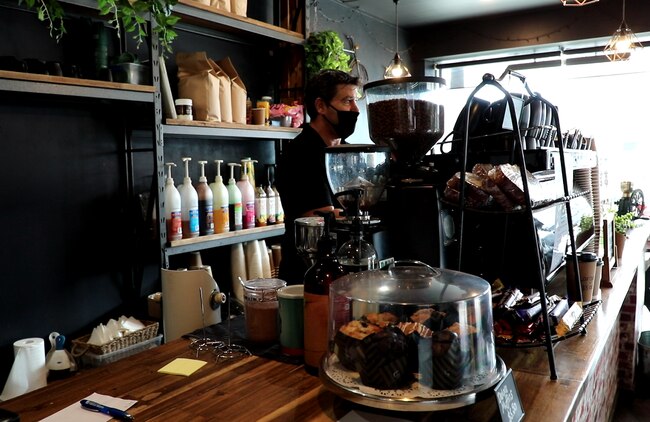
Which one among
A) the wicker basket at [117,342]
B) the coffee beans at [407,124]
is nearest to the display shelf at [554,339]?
the coffee beans at [407,124]

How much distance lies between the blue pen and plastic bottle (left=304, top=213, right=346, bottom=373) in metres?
0.39

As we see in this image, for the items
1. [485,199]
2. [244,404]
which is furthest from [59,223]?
[485,199]

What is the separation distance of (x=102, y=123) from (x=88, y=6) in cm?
60

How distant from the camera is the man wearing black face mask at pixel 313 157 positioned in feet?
7.01

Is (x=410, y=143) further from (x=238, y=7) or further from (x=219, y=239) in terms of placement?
(x=238, y=7)

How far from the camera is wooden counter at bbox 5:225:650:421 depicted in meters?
1.01

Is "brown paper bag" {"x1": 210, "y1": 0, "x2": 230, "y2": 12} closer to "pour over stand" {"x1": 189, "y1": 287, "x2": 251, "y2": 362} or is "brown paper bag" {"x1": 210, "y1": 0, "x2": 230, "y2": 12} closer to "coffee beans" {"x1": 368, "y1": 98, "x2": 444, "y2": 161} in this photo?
"coffee beans" {"x1": 368, "y1": 98, "x2": 444, "y2": 161}

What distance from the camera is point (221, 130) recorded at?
2957 millimetres

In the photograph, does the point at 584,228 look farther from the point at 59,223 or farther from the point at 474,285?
the point at 59,223

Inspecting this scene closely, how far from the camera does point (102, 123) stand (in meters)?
2.72

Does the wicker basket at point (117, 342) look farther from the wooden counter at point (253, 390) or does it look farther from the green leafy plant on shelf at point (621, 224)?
the green leafy plant on shelf at point (621, 224)

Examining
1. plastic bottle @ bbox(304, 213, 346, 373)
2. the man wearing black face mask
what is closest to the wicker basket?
the man wearing black face mask

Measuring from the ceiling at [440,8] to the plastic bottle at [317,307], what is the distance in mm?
4255

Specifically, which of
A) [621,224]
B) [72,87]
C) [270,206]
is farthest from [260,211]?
[621,224]
